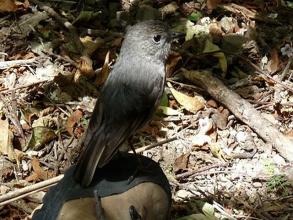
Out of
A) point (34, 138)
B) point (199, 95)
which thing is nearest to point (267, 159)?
point (199, 95)

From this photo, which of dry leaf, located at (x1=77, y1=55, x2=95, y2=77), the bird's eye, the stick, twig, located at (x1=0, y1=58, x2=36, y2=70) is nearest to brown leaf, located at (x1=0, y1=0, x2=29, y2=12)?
twig, located at (x1=0, y1=58, x2=36, y2=70)

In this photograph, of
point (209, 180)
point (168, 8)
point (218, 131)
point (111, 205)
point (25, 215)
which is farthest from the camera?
point (168, 8)

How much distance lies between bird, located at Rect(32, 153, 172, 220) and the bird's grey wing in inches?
4.3

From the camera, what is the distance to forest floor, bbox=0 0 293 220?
15.9ft

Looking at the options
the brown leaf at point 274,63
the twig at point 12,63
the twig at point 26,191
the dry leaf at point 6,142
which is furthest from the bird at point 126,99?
the brown leaf at point 274,63

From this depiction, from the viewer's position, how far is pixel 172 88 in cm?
550

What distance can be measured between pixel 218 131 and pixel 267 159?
1.51 feet

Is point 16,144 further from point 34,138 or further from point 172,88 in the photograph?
point 172,88

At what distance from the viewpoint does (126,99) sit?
4.04 metres

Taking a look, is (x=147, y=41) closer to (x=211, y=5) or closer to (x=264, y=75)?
(x=264, y=75)

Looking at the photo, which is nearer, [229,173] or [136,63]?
[136,63]

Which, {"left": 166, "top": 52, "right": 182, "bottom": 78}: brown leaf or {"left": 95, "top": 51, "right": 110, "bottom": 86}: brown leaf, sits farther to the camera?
{"left": 166, "top": 52, "right": 182, "bottom": 78}: brown leaf

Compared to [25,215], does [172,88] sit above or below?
above

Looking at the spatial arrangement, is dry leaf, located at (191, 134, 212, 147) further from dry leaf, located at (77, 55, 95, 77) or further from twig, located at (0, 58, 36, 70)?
twig, located at (0, 58, 36, 70)
